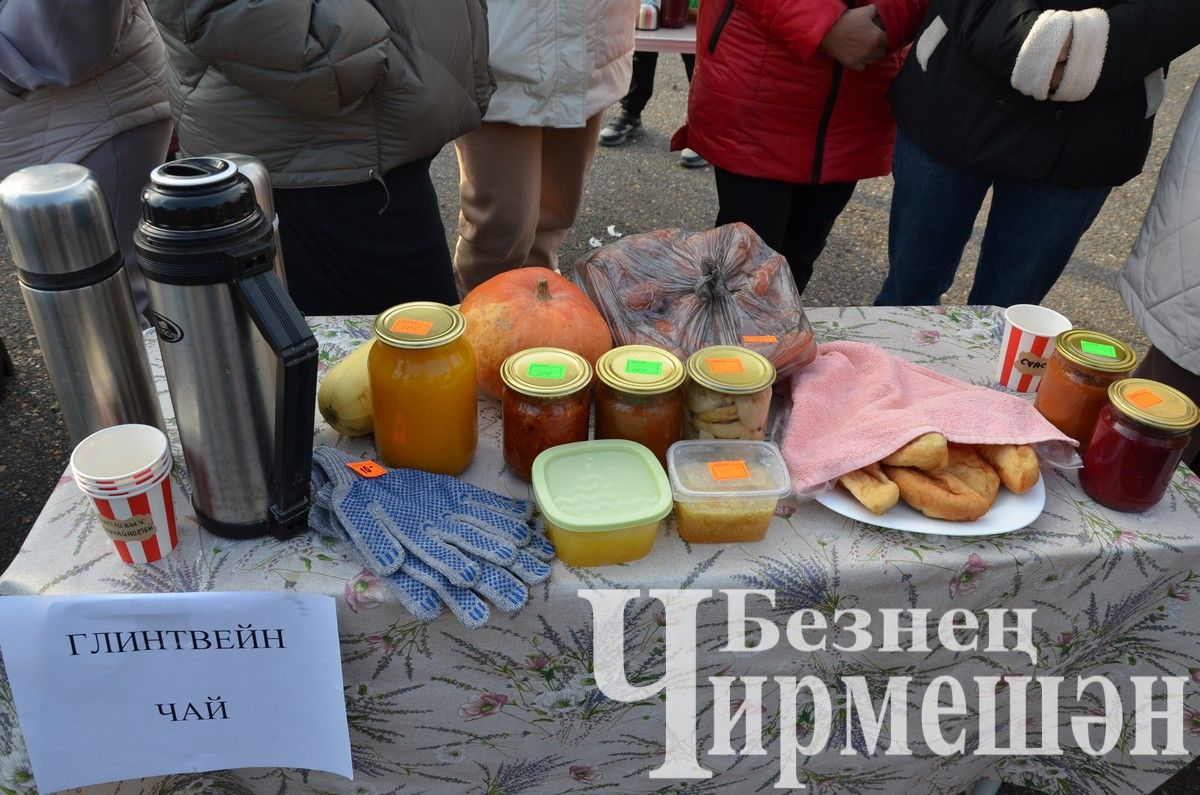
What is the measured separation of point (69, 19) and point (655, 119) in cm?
378

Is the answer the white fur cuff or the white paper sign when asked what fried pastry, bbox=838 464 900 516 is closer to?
the white paper sign

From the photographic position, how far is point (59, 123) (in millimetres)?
2000

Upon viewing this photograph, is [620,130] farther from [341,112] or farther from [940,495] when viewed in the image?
[940,495]

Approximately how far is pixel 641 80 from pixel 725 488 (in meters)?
4.05

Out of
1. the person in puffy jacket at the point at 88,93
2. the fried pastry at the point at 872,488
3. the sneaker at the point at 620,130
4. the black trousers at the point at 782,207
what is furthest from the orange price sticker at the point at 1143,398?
the sneaker at the point at 620,130

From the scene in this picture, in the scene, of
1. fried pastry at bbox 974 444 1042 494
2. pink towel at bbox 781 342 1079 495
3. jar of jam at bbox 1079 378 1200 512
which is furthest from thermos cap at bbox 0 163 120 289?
jar of jam at bbox 1079 378 1200 512

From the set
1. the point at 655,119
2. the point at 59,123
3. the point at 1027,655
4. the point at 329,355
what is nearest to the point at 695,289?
the point at 329,355

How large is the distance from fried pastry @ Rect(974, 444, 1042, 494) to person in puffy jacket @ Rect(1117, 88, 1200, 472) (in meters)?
0.77

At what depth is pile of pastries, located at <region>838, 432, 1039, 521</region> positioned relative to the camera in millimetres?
1137

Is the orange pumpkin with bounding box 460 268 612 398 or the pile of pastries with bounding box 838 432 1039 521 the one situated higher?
the orange pumpkin with bounding box 460 268 612 398

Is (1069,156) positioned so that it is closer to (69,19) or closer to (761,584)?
(761,584)

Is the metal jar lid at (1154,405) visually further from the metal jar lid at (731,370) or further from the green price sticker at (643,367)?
the green price sticker at (643,367)

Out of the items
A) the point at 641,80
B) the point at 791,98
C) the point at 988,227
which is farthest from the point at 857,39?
the point at 641,80

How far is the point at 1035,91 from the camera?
1.75 m
